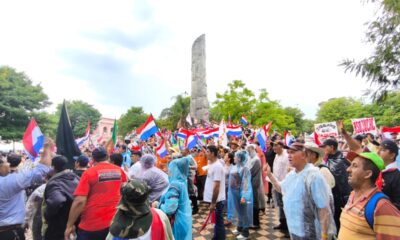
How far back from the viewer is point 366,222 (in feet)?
5.65

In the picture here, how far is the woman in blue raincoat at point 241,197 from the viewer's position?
194 inches

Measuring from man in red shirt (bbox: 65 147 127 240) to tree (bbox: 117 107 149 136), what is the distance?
56.3 m

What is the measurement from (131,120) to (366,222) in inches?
2389

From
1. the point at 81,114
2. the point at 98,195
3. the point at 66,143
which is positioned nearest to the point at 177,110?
the point at 66,143

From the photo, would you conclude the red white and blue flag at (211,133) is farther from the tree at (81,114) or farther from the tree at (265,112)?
the tree at (81,114)

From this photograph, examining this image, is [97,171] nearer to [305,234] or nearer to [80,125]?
[305,234]

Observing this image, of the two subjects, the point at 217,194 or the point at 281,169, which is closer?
the point at 217,194

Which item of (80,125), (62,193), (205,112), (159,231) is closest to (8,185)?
(62,193)

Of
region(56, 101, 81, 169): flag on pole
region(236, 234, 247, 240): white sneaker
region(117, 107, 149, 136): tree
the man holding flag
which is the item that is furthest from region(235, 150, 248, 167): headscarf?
region(117, 107, 149, 136): tree

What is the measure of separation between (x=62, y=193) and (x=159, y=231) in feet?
5.91

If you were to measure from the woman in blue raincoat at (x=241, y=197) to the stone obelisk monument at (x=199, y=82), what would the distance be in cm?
1921

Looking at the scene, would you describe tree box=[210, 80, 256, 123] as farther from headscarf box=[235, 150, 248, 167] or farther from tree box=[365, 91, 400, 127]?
headscarf box=[235, 150, 248, 167]

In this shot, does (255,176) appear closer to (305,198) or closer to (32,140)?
(305,198)

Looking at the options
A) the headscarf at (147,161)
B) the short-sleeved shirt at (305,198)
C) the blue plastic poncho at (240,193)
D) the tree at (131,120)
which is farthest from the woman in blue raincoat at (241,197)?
the tree at (131,120)
